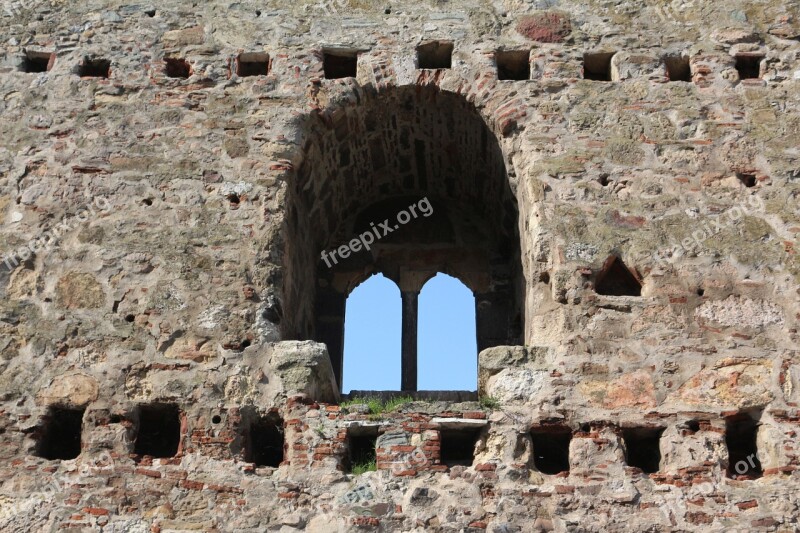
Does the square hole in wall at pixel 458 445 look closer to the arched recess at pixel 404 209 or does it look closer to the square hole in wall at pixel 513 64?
the arched recess at pixel 404 209

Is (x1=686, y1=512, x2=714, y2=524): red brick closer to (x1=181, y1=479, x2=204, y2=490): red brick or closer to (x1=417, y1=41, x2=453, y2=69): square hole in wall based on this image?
(x1=181, y1=479, x2=204, y2=490): red brick

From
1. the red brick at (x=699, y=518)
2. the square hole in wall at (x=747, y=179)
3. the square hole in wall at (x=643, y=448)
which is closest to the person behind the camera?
the red brick at (x=699, y=518)

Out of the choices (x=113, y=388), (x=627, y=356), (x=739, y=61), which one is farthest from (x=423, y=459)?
(x=739, y=61)

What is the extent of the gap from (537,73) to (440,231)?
5.77 ft

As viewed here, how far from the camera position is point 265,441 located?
738 cm

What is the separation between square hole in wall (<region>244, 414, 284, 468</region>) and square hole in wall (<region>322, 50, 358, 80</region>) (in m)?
2.90

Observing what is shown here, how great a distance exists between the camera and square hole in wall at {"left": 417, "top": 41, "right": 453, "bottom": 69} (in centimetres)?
887

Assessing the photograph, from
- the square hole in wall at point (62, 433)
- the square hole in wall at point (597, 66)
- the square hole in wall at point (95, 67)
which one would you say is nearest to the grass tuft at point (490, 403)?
the square hole in wall at point (62, 433)

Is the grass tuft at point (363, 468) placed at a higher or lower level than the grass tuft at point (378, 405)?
lower

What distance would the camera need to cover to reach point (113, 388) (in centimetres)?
734

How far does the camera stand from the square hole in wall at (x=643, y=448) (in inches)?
281

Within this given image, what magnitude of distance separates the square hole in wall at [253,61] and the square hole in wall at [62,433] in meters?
2.95

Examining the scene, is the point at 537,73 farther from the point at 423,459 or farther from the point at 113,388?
the point at 113,388

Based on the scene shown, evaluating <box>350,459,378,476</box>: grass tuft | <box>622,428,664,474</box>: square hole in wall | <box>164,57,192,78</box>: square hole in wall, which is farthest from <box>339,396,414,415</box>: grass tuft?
<box>164,57,192,78</box>: square hole in wall
